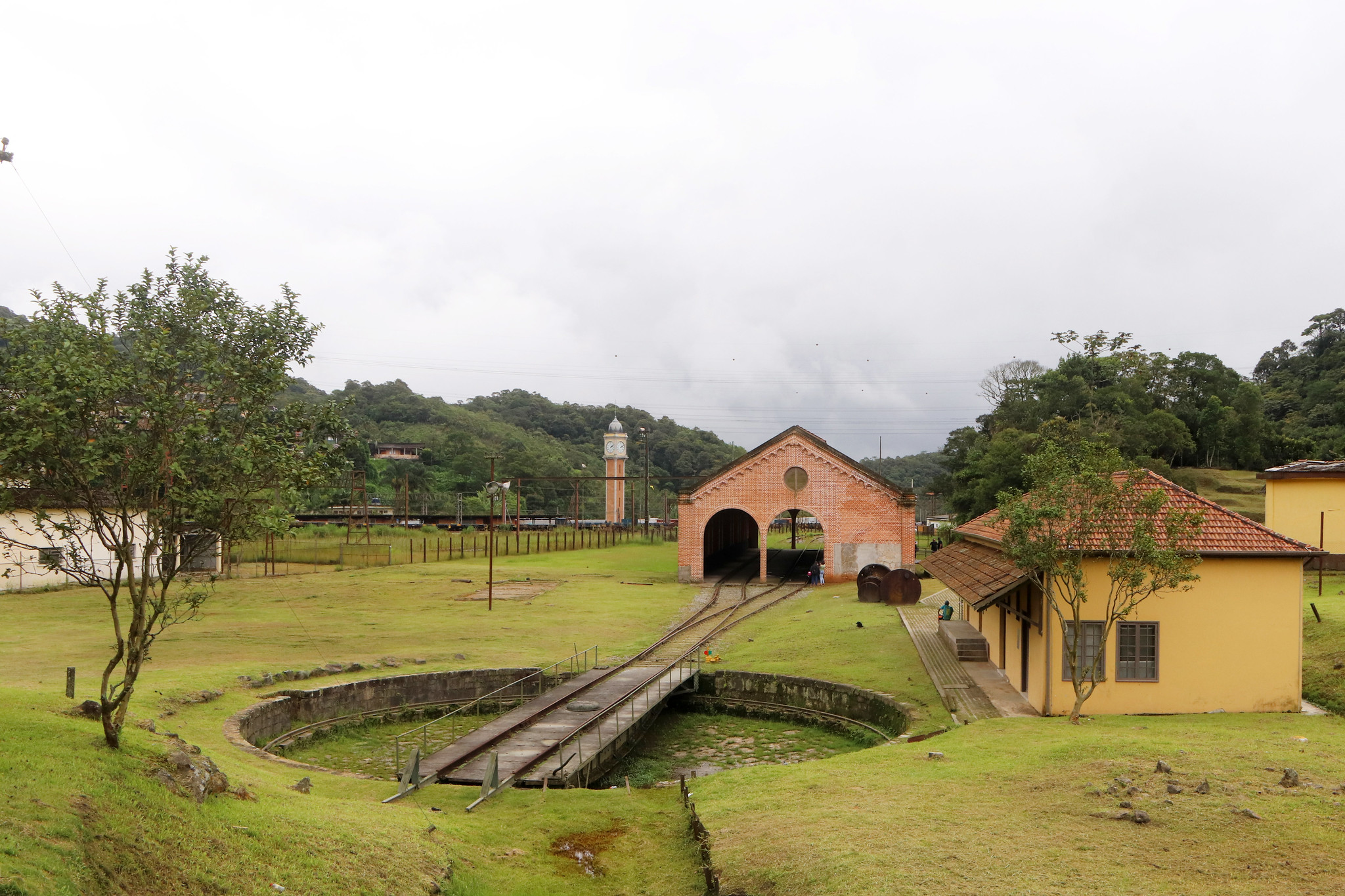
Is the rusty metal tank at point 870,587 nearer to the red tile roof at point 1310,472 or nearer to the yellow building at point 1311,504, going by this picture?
the yellow building at point 1311,504

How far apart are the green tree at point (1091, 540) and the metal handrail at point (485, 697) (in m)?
10.0

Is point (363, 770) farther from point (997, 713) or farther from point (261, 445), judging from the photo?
point (997, 713)

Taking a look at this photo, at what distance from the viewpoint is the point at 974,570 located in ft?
66.9

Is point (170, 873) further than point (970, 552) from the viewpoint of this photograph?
No

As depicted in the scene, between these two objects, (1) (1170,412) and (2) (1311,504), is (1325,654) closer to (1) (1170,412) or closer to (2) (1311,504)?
(2) (1311,504)

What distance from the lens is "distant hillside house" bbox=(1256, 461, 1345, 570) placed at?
29.4m

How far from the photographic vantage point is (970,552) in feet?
75.0

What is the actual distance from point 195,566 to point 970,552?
120 feet

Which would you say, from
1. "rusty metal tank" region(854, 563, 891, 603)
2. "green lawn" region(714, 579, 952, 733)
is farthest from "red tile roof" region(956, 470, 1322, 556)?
"rusty metal tank" region(854, 563, 891, 603)

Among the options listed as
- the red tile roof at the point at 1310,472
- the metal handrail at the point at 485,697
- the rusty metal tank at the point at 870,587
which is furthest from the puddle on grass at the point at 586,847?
the red tile roof at the point at 1310,472

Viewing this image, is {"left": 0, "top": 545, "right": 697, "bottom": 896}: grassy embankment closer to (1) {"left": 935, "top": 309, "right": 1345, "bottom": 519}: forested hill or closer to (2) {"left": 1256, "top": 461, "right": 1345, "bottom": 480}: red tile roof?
(2) {"left": 1256, "top": 461, "right": 1345, "bottom": 480}: red tile roof

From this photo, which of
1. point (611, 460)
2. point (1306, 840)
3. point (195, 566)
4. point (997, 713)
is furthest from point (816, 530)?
point (1306, 840)

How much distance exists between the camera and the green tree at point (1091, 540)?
1484cm

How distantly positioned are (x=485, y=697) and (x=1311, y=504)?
2703cm
